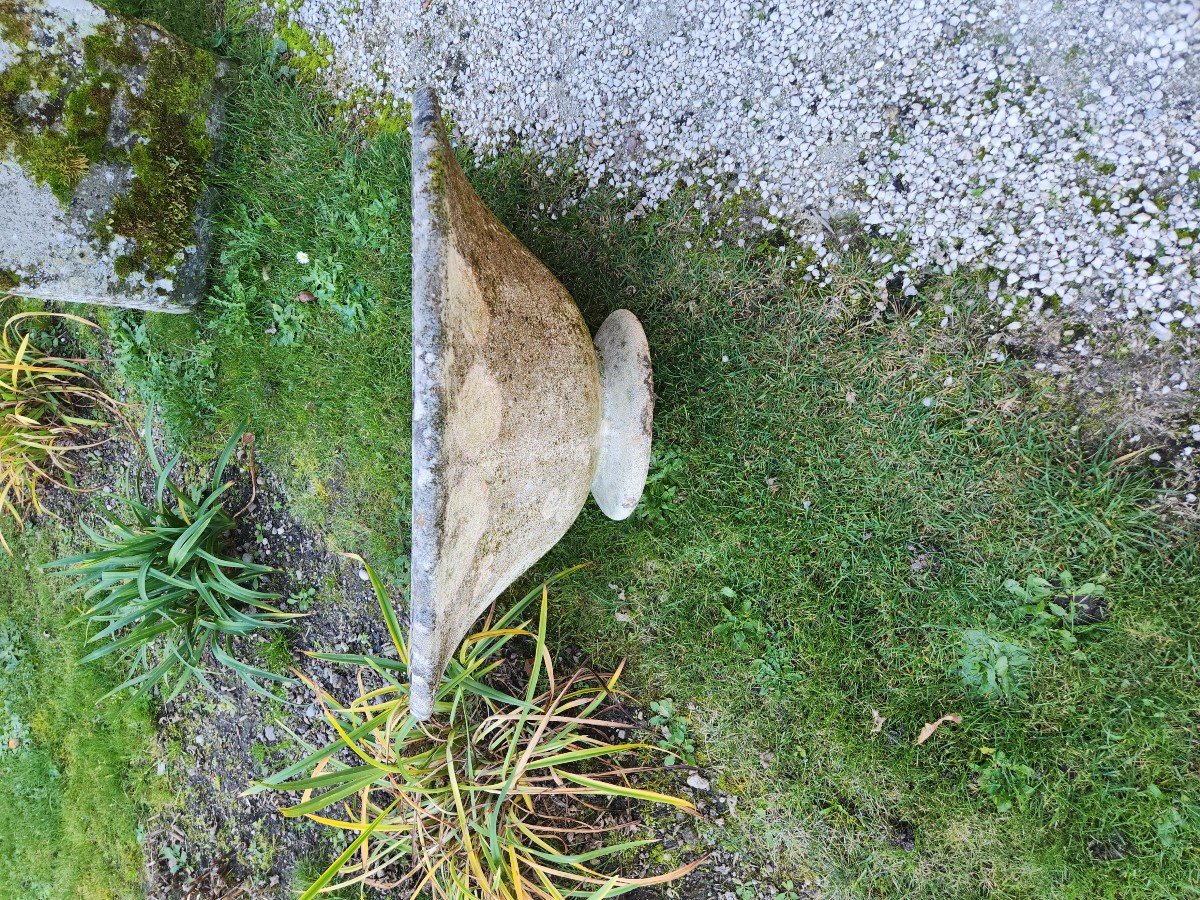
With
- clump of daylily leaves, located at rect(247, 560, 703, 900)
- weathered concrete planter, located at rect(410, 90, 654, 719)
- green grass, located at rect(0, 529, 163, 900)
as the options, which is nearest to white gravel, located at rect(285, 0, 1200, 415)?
weathered concrete planter, located at rect(410, 90, 654, 719)

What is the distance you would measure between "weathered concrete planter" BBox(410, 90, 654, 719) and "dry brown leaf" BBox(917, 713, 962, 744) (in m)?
1.17

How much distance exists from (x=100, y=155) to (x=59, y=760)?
10.2ft

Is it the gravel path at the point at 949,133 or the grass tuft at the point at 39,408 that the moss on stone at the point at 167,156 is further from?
the gravel path at the point at 949,133

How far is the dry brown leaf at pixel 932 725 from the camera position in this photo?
7.04ft

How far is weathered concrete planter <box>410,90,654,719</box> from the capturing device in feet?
4.42

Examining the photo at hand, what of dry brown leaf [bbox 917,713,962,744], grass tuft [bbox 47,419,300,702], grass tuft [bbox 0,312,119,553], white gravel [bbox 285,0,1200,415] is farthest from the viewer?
grass tuft [bbox 0,312,119,553]

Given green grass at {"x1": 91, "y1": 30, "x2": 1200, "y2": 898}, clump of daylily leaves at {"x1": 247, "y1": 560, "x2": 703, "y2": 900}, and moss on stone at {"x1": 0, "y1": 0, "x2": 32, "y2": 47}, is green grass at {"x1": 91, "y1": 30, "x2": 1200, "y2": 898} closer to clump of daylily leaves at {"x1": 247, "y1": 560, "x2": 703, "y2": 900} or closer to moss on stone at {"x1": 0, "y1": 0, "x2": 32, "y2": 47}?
clump of daylily leaves at {"x1": 247, "y1": 560, "x2": 703, "y2": 900}

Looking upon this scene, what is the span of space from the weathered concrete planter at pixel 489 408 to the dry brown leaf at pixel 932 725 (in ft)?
3.83

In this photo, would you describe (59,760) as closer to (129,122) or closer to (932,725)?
(129,122)

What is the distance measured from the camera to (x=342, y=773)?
227 centimetres

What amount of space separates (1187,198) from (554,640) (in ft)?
7.75

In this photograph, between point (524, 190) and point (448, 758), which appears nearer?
point (448, 758)

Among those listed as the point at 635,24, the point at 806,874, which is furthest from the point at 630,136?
the point at 806,874

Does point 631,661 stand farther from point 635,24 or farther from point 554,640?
point 635,24
